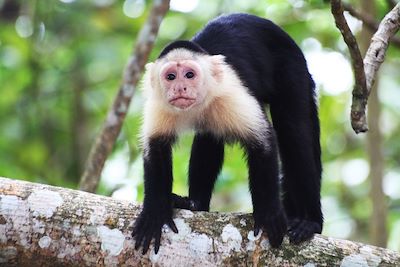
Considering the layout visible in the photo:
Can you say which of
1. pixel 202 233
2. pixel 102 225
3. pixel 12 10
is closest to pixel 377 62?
pixel 202 233

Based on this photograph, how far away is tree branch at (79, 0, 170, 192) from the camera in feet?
13.0

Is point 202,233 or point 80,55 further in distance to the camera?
point 80,55

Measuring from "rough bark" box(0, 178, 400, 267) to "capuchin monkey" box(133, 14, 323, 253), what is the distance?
0.28 m

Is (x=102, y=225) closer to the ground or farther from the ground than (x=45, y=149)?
closer to the ground

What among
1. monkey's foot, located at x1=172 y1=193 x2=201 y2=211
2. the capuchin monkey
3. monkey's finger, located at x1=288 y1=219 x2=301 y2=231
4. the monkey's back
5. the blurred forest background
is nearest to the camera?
monkey's finger, located at x1=288 y1=219 x2=301 y2=231

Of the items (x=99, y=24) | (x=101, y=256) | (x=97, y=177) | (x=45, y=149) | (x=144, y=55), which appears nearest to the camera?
(x=101, y=256)

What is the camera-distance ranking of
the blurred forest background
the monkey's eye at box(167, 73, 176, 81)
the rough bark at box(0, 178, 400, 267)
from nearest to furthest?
the rough bark at box(0, 178, 400, 267), the monkey's eye at box(167, 73, 176, 81), the blurred forest background

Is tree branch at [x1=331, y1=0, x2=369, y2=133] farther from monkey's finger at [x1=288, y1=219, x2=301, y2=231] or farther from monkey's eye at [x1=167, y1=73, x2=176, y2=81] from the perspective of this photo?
monkey's eye at [x1=167, y1=73, x2=176, y2=81]

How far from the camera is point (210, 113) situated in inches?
133

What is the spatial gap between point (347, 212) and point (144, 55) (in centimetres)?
221

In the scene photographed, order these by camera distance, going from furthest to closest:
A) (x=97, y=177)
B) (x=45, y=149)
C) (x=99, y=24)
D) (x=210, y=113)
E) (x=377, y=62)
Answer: (x=99, y=24) → (x=45, y=149) → (x=97, y=177) → (x=210, y=113) → (x=377, y=62)

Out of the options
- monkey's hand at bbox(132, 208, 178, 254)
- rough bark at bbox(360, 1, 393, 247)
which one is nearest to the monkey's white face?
monkey's hand at bbox(132, 208, 178, 254)

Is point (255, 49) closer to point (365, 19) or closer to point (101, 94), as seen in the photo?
point (365, 19)

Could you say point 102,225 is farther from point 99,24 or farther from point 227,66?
point 99,24
